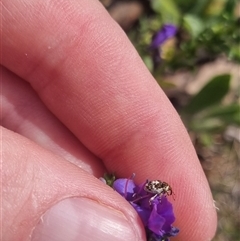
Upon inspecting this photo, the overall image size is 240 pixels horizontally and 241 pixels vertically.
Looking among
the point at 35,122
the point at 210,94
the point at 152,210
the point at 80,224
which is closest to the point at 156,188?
the point at 152,210

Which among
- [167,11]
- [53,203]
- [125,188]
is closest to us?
[53,203]

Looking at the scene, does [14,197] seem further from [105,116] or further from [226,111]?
[226,111]

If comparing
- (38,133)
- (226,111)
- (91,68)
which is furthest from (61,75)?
(226,111)

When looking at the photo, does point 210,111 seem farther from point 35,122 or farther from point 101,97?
point 35,122

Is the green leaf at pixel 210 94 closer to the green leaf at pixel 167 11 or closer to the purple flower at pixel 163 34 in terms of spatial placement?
the purple flower at pixel 163 34

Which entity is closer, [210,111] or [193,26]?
[193,26]

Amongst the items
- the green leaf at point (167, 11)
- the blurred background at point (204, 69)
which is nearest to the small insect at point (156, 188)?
the blurred background at point (204, 69)

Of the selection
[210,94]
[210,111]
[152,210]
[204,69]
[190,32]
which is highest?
[152,210]
